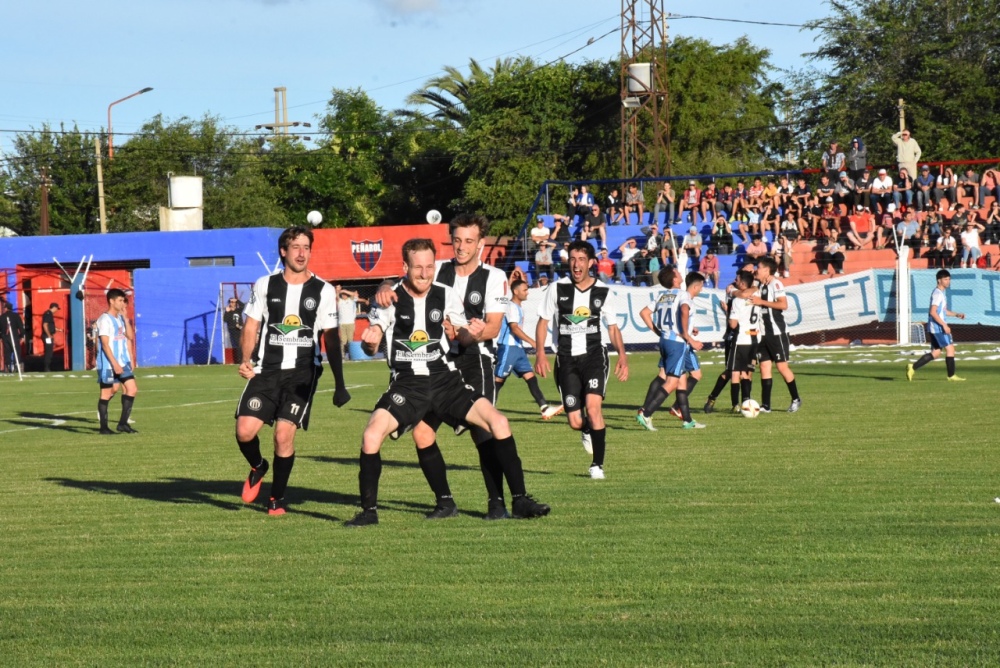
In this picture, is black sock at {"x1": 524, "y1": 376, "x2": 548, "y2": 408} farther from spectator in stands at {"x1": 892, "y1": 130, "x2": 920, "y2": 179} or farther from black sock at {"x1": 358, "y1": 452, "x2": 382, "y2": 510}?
spectator in stands at {"x1": 892, "y1": 130, "x2": 920, "y2": 179}

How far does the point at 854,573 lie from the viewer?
6488 millimetres

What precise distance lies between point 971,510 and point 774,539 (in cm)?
172

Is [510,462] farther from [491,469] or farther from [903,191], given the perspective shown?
[903,191]

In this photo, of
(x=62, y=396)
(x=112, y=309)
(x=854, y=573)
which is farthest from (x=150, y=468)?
(x=62, y=396)

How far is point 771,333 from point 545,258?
19.5 meters

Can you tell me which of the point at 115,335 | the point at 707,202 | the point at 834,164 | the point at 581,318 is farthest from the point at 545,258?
the point at 581,318

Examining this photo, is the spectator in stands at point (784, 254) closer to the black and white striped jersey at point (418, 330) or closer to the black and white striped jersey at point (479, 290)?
the black and white striped jersey at point (479, 290)

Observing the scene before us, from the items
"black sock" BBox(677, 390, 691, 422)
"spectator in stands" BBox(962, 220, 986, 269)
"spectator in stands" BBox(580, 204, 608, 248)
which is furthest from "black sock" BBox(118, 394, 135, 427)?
"spectator in stands" BBox(580, 204, 608, 248)

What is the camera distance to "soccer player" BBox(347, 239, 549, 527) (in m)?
8.20

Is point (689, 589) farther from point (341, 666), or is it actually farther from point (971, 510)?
point (971, 510)

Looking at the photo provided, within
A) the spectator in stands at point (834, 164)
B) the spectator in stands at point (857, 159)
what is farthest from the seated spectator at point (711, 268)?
the spectator in stands at point (857, 159)

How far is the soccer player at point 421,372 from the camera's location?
820 centimetres

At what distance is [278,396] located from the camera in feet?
29.6

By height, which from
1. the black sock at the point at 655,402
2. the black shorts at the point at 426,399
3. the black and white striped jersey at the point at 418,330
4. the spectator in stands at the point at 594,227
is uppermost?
the spectator in stands at the point at 594,227
